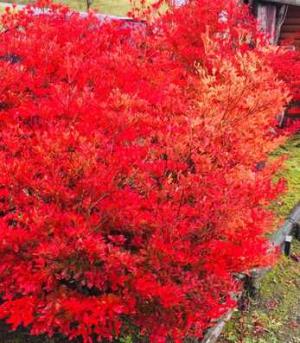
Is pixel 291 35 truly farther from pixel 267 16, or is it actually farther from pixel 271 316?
pixel 271 316

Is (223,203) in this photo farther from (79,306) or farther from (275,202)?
(275,202)

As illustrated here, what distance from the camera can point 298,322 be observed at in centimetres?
865

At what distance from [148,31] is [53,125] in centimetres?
535

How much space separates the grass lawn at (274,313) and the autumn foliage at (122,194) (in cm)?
182

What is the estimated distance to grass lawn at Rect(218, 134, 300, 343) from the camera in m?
8.27

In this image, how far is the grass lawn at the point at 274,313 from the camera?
827 cm

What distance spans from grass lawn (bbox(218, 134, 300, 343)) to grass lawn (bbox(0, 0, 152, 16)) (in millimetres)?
25828

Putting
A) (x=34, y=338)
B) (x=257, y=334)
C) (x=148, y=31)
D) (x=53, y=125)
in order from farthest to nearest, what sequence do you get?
(x=148, y=31)
(x=257, y=334)
(x=34, y=338)
(x=53, y=125)

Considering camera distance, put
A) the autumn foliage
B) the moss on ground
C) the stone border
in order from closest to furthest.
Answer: the autumn foliage, the stone border, the moss on ground

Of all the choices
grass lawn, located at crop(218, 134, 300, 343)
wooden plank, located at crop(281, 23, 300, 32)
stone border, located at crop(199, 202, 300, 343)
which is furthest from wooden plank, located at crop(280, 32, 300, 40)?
grass lawn, located at crop(218, 134, 300, 343)

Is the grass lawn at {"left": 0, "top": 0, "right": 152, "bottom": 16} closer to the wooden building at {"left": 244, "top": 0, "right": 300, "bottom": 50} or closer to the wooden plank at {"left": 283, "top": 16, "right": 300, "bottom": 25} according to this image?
the wooden plank at {"left": 283, "top": 16, "right": 300, "bottom": 25}

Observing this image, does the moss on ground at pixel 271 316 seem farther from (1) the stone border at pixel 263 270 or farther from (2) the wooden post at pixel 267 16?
(2) the wooden post at pixel 267 16

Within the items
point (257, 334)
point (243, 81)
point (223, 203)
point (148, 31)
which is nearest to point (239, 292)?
point (257, 334)

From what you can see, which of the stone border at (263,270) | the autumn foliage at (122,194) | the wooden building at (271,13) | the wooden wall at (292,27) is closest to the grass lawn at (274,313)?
the stone border at (263,270)
